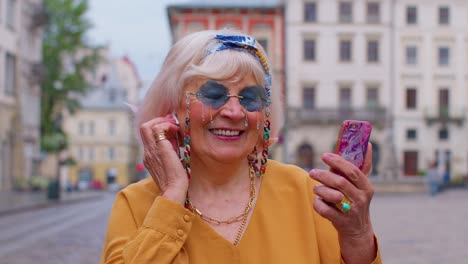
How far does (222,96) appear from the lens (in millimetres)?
2461

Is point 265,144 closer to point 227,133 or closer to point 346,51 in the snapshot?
point 227,133

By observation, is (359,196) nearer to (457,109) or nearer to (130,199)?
(130,199)

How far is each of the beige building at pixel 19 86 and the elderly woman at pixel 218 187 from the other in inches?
1162

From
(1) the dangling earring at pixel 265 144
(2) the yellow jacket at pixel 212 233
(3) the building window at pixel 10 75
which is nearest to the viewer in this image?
(2) the yellow jacket at pixel 212 233

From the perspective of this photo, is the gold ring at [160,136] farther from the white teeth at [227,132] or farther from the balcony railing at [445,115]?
the balcony railing at [445,115]

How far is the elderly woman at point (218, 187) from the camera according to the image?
234 centimetres

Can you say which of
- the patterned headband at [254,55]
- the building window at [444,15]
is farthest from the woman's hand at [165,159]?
the building window at [444,15]

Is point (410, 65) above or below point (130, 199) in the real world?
above

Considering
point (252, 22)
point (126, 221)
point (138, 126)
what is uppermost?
point (252, 22)

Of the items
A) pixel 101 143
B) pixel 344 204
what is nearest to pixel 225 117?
pixel 344 204

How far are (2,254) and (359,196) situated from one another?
989 centimetres

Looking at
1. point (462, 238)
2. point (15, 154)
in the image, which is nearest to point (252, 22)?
point (15, 154)

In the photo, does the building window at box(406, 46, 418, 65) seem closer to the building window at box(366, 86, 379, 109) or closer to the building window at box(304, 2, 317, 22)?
the building window at box(366, 86, 379, 109)

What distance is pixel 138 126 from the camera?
2.81 meters
